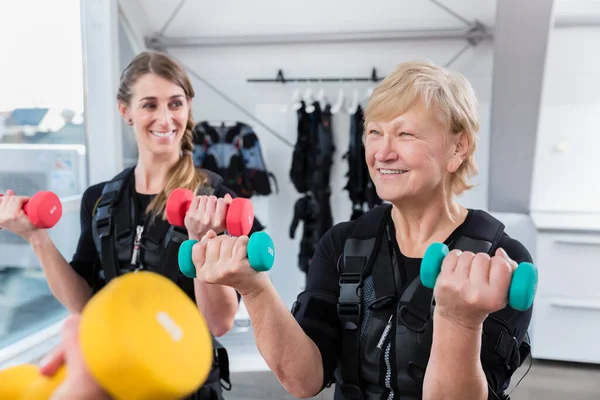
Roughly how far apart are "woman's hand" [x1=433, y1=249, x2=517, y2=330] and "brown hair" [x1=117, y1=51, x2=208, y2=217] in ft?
3.37

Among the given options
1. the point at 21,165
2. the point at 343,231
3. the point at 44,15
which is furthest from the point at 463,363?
the point at 44,15

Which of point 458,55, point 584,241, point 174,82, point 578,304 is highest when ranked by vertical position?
point 458,55

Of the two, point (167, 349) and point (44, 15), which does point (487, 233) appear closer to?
point (167, 349)

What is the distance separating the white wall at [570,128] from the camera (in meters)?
4.23

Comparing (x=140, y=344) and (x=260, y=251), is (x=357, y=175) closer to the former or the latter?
(x=260, y=251)

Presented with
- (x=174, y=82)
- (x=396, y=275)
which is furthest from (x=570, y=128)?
(x=396, y=275)

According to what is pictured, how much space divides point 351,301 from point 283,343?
190mm

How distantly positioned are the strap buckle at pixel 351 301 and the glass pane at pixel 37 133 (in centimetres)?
241

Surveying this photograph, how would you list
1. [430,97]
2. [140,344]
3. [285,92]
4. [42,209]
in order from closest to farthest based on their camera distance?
[140,344] → [430,97] → [42,209] → [285,92]

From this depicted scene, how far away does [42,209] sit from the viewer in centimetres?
161

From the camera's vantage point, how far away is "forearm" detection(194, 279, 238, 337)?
1.62 meters

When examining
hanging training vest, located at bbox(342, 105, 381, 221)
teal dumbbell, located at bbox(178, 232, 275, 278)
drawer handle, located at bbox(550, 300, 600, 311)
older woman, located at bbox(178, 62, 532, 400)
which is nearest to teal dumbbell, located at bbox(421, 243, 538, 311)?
older woman, located at bbox(178, 62, 532, 400)

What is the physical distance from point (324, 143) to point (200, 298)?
3014mm

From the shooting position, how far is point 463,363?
42.1 inches
